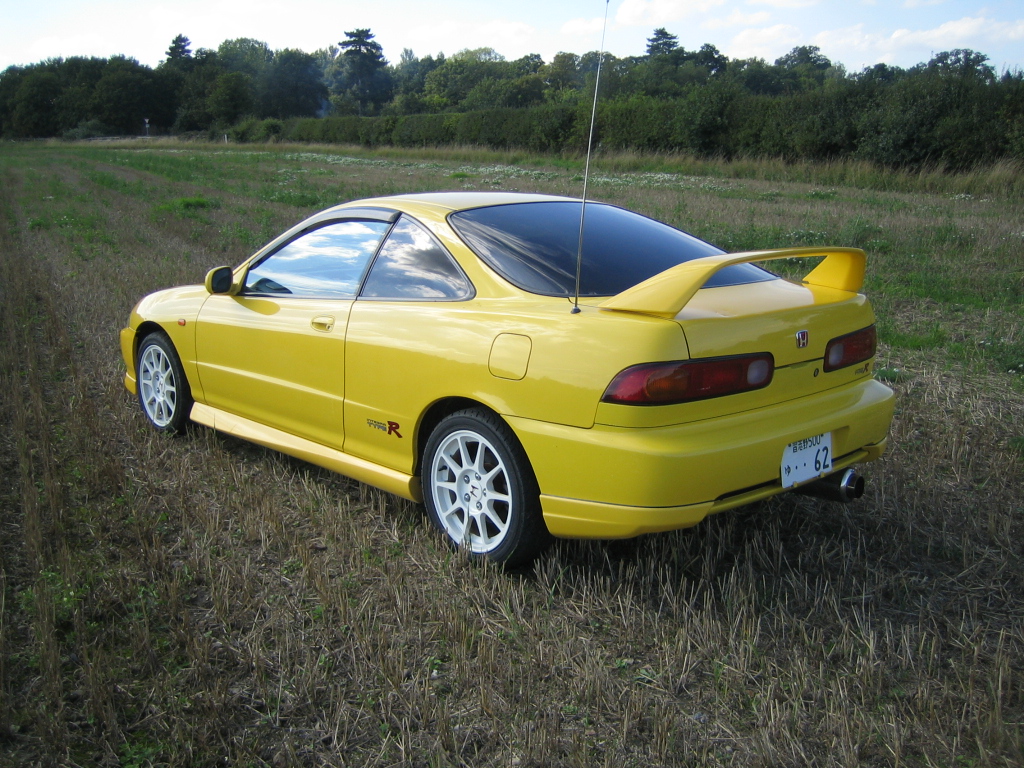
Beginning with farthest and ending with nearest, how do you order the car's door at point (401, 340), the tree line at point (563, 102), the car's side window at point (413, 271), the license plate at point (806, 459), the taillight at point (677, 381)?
the tree line at point (563, 102) → the car's side window at point (413, 271) → the car's door at point (401, 340) → the license plate at point (806, 459) → the taillight at point (677, 381)

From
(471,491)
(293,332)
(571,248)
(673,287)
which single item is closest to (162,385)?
(293,332)

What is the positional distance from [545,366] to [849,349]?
1.23m

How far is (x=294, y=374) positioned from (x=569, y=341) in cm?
163

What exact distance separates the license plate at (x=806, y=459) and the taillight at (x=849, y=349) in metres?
0.28

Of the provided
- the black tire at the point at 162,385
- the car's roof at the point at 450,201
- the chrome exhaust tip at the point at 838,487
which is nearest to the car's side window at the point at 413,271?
the car's roof at the point at 450,201

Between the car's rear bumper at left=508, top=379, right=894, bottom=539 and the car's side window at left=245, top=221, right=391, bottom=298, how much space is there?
1.30 m

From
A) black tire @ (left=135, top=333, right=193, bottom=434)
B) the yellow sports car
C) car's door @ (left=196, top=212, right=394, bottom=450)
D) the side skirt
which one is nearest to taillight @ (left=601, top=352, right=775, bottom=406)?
the yellow sports car

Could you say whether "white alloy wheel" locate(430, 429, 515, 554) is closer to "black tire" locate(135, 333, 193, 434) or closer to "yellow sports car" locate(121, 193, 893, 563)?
"yellow sports car" locate(121, 193, 893, 563)

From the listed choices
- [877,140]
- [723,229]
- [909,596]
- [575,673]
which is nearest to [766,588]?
[909,596]

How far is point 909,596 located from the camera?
2967 mm

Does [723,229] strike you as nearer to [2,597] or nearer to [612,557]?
[612,557]

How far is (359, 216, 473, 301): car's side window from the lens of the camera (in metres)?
3.33

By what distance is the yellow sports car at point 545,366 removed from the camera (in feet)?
8.76

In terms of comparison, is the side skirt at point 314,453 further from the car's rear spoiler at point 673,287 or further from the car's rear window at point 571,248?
the car's rear spoiler at point 673,287
